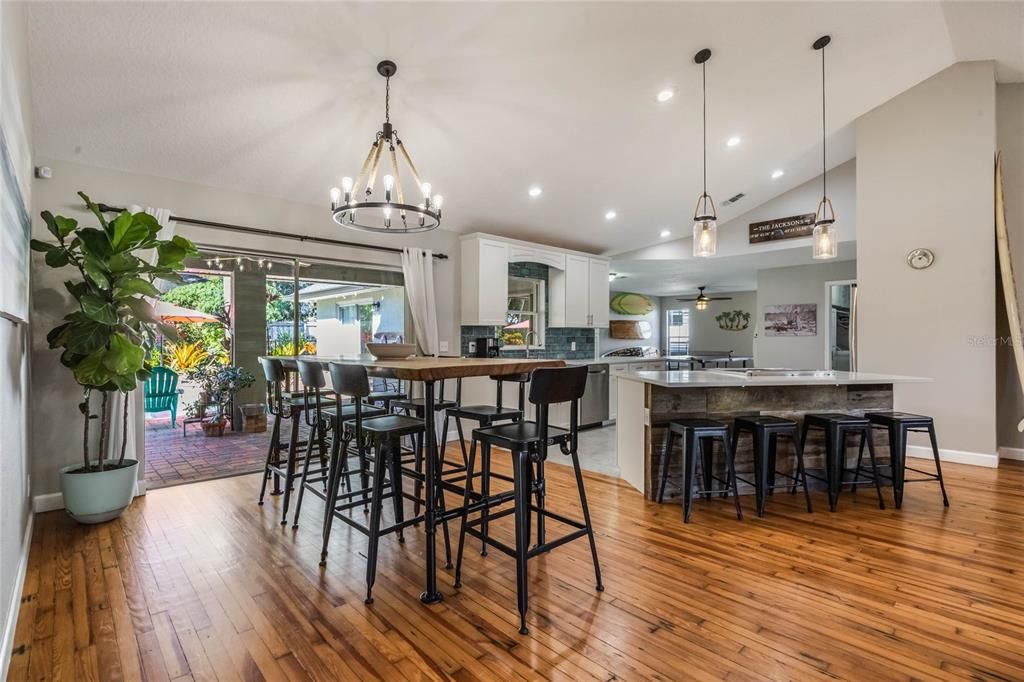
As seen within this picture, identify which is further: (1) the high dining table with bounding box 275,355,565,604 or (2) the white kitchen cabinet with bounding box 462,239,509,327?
(2) the white kitchen cabinet with bounding box 462,239,509,327

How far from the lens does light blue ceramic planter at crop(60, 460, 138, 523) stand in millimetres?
2861

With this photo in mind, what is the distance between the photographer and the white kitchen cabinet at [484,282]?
523cm

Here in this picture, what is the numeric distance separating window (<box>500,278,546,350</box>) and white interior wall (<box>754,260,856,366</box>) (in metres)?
4.13

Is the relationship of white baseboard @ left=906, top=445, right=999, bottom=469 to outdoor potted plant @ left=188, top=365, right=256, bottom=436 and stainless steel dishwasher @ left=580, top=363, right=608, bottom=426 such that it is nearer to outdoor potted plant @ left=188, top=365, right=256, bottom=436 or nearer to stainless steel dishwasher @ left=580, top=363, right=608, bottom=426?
→ stainless steel dishwasher @ left=580, top=363, right=608, bottom=426

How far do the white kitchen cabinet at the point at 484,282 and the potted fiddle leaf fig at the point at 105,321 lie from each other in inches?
109

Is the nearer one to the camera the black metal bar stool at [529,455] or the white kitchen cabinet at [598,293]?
the black metal bar stool at [529,455]

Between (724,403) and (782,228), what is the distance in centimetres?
384

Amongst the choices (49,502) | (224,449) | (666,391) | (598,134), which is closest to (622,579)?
(666,391)

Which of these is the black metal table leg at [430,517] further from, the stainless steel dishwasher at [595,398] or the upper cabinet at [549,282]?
the stainless steel dishwasher at [595,398]

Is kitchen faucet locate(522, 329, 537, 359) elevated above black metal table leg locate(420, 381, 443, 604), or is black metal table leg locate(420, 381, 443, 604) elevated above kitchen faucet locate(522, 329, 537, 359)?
kitchen faucet locate(522, 329, 537, 359)

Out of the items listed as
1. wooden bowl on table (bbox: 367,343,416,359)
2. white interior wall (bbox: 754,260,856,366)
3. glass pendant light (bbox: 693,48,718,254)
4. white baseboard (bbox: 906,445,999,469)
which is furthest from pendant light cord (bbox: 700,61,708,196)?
white interior wall (bbox: 754,260,856,366)

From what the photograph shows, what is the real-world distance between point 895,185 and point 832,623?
4.44 metres

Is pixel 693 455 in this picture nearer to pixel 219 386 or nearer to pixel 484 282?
pixel 484 282

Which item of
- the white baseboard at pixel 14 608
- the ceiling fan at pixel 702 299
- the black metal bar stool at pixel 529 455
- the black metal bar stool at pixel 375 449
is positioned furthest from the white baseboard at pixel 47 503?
the ceiling fan at pixel 702 299
